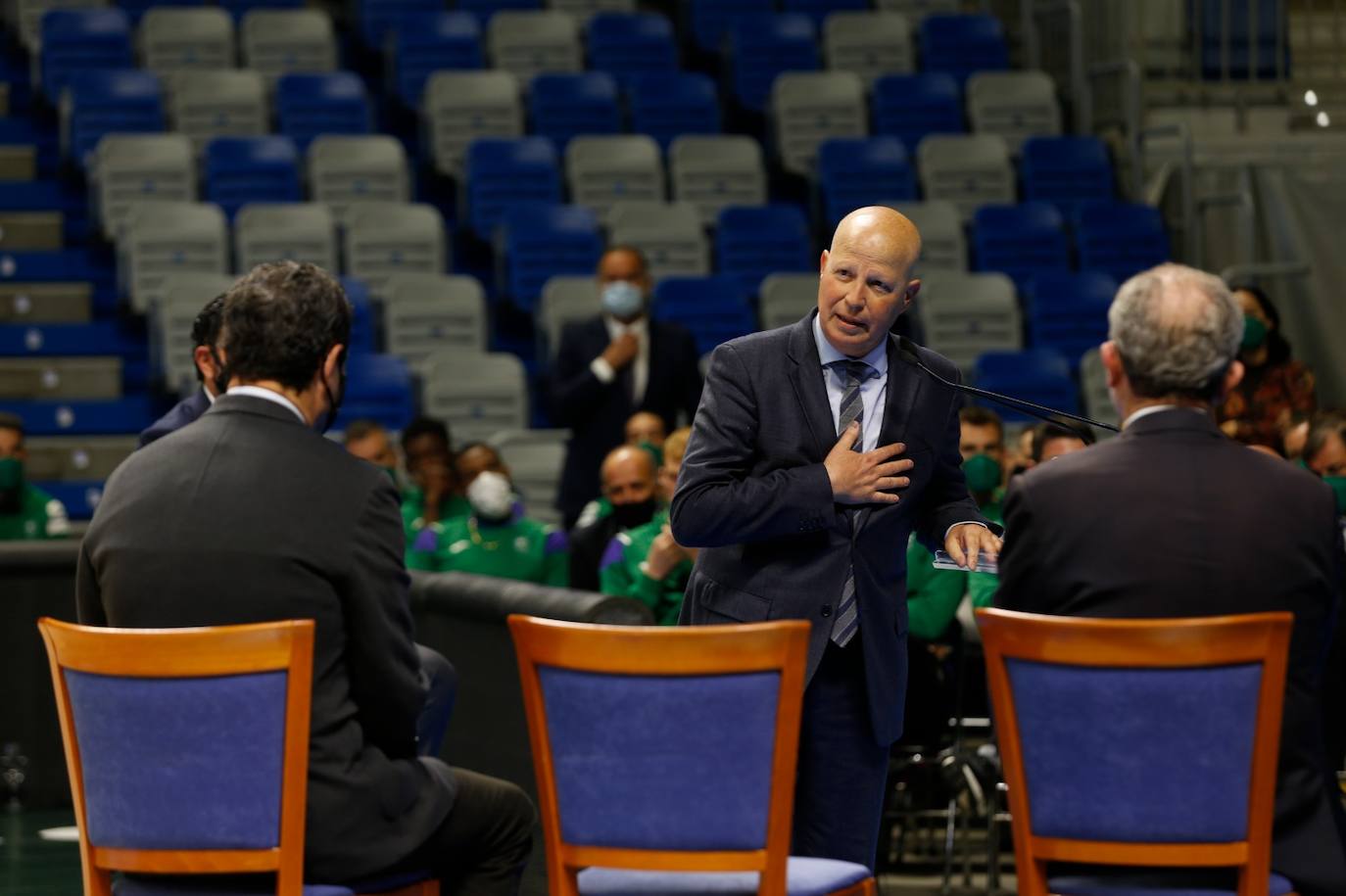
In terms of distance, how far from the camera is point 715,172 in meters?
10.4

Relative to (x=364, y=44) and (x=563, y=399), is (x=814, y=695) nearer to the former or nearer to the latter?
A: (x=563, y=399)

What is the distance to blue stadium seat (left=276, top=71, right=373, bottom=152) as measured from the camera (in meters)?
10.4

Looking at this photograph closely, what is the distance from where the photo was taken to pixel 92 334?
9742 millimetres

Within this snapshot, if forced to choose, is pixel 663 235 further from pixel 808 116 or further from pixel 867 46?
pixel 867 46

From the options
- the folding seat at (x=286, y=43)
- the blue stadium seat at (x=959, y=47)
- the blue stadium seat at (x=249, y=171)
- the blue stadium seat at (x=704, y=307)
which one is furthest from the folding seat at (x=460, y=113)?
the blue stadium seat at (x=959, y=47)

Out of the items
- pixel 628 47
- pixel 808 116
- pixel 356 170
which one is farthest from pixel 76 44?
pixel 808 116

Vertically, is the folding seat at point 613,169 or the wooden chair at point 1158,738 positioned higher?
the folding seat at point 613,169

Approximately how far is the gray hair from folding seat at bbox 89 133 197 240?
753cm

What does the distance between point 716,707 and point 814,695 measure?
0.57m

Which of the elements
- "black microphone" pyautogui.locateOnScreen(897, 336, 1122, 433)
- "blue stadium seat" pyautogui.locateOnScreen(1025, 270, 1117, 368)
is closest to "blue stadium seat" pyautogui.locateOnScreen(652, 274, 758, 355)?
"blue stadium seat" pyautogui.locateOnScreen(1025, 270, 1117, 368)

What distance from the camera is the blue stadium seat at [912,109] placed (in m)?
11.0

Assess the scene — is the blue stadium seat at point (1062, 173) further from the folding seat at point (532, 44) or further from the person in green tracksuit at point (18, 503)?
the person in green tracksuit at point (18, 503)

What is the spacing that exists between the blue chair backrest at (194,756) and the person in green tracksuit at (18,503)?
4830 millimetres

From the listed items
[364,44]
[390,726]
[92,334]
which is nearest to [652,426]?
[92,334]
